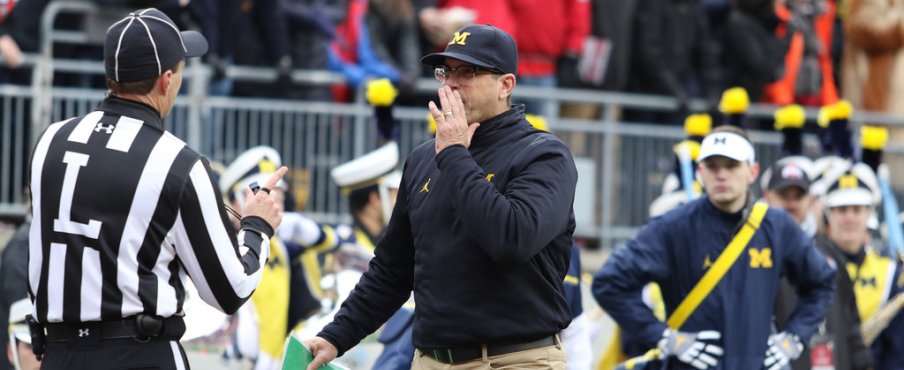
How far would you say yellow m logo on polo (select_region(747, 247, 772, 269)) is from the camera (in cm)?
822

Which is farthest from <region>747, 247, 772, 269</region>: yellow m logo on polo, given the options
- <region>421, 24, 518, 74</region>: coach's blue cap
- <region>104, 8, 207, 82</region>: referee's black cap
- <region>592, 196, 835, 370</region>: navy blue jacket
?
<region>104, 8, 207, 82</region>: referee's black cap

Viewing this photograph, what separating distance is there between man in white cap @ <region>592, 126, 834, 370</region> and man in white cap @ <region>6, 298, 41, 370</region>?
2.98 metres

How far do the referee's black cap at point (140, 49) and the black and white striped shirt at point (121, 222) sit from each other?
13 centimetres

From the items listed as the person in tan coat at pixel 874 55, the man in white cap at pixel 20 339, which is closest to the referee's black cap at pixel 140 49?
the man in white cap at pixel 20 339

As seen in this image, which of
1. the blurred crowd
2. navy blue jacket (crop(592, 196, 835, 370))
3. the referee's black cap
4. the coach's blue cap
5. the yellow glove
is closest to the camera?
the referee's black cap

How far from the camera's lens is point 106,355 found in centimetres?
577

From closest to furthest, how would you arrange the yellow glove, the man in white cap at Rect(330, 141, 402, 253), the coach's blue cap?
1. the coach's blue cap
2. the man in white cap at Rect(330, 141, 402, 253)
3. the yellow glove

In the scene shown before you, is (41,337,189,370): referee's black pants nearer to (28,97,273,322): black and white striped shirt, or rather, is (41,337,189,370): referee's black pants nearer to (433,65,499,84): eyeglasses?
(28,97,273,322): black and white striped shirt

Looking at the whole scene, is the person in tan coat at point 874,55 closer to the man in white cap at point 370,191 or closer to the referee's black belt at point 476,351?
the man in white cap at point 370,191

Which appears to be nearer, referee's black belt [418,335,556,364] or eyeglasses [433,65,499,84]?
referee's black belt [418,335,556,364]

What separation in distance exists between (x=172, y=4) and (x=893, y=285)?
5600mm

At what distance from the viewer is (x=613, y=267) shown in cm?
859

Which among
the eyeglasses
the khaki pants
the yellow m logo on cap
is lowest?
the khaki pants

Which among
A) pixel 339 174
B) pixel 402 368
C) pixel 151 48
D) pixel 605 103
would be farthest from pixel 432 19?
pixel 151 48
